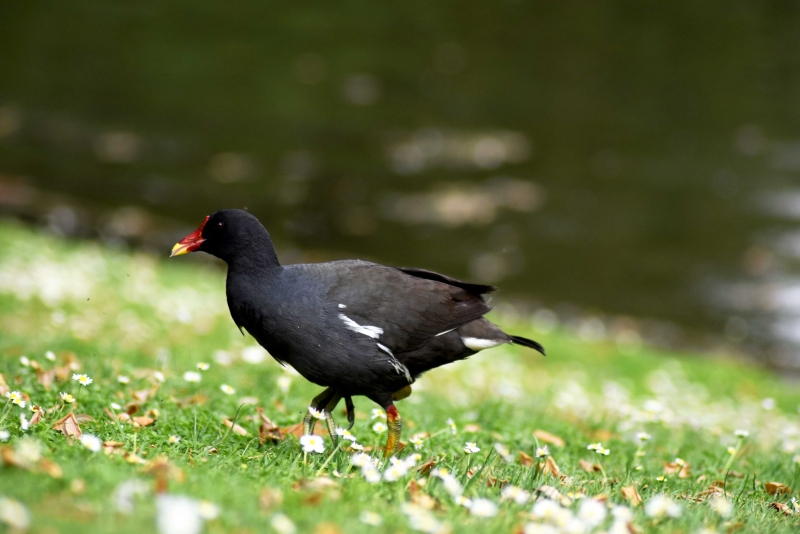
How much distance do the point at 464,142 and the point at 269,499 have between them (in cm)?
2002

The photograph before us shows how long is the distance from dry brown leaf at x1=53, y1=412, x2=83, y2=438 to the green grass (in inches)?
4.5

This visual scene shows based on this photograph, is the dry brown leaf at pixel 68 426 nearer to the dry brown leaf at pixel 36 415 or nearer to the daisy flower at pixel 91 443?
the dry brown leaf at pixel 36 415

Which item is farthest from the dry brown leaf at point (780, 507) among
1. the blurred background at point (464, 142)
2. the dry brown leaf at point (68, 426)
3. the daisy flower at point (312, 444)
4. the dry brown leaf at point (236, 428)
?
the blurred background at point (464, 142)

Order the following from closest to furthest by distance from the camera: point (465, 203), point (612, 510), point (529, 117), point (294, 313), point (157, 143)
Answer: point (612, 510) → point (294, 313) → point (465, 203) → point (157, 143) → point (529, 117)

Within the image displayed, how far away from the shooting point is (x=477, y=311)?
4.94 metres

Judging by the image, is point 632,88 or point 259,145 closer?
point 259,145

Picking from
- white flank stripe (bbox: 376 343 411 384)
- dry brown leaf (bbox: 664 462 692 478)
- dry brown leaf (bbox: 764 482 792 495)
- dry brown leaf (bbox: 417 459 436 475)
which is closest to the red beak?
white flank stripe (bbox: 376 343 411 384)

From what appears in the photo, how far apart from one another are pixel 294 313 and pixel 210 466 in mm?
962

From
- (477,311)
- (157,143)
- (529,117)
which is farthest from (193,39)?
(477,311)

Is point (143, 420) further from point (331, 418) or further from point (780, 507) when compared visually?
point (780, 507)

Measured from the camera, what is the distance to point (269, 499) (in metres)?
3.12

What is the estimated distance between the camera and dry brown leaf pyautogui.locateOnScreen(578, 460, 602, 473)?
4922 mm

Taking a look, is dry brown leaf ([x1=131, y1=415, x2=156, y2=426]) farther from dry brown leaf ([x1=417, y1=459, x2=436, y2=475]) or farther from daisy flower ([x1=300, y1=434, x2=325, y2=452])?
dry brown leaf ([x1=417, y1=459, x2=436, y2=475])

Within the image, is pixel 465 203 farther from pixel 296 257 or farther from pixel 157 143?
pixel 157 143
